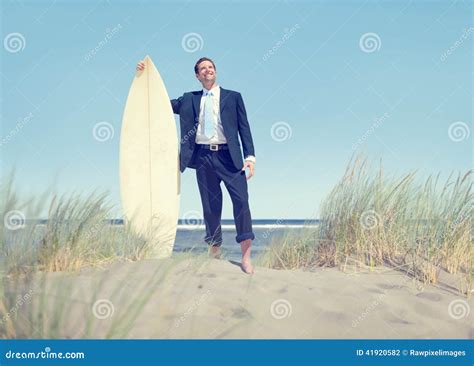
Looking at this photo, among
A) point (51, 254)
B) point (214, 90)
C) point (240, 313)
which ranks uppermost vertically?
point (214, 90)

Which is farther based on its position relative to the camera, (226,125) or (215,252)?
(215,252)

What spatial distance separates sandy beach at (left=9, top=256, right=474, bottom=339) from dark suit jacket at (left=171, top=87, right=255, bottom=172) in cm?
88

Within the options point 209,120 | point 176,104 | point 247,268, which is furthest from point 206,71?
point 247,268

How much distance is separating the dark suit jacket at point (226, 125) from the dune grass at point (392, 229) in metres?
0.86

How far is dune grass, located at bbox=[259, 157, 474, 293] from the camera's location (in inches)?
169

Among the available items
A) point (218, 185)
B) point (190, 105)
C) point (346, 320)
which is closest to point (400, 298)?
point (346, 320)

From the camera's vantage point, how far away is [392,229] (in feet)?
14.6

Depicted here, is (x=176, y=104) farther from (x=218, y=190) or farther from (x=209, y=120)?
(x=218, y=190)

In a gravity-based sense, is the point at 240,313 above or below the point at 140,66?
below

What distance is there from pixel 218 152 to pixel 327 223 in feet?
3.54

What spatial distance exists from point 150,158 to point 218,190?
755 mm

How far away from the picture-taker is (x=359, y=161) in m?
4.63

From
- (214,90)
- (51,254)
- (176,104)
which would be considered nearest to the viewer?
(51,254)

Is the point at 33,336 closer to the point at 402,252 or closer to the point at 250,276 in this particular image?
the point at 250,276
